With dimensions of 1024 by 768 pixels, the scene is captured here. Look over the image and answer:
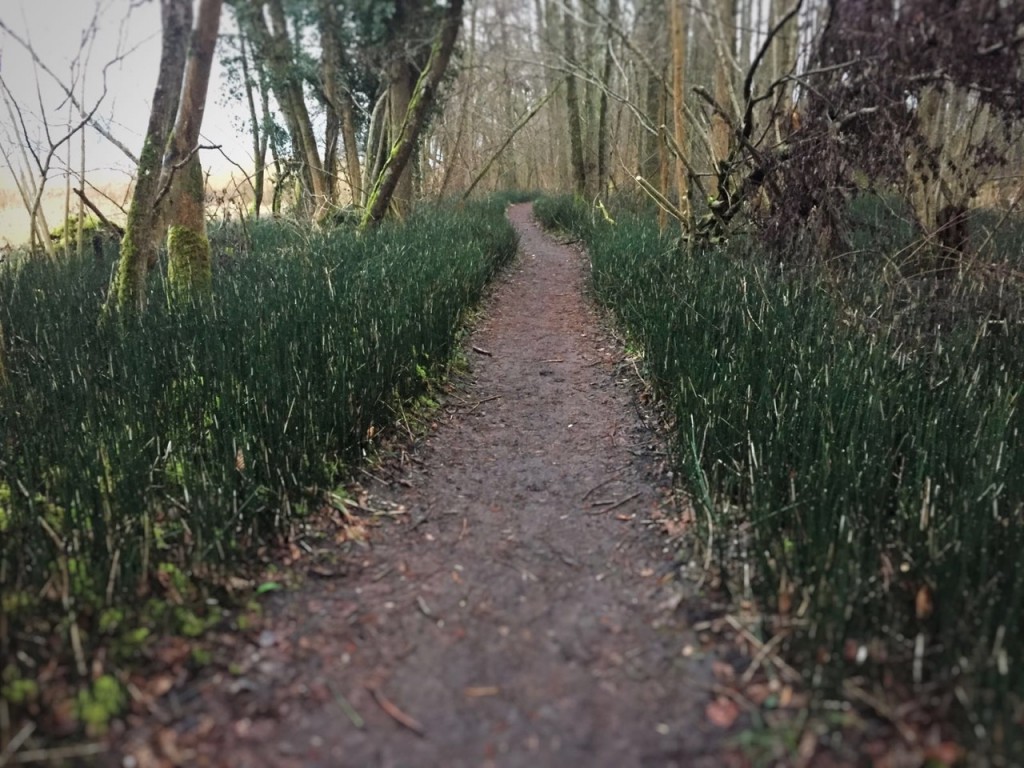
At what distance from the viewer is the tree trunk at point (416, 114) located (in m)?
4.88

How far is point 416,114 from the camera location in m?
6.93

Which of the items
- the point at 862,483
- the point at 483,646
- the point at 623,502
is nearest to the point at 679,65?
the point at 623,502

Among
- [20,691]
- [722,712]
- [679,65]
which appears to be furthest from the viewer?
[679,65]

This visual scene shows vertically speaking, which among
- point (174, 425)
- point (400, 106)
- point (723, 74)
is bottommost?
point (174, 425)

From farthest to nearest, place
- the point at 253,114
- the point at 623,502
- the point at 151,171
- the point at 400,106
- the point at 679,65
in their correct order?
the point at 400,106 < the point at 679,65 < the point at 253,114 < the point at 151,171 < the point at 623,502

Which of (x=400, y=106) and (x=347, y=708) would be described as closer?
(x=347, y=708)

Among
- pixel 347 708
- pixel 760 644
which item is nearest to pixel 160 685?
pixel 347 708

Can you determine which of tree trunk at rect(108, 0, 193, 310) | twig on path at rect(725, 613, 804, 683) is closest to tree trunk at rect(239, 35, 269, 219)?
tree trunk at rect(108, 0, 193, 310)

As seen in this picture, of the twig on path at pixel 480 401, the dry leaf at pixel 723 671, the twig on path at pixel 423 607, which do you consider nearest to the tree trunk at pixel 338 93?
the twig on path at pixel 480 401

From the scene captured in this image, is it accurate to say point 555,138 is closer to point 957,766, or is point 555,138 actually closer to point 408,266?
point 408,266

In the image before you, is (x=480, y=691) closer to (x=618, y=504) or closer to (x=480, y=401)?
(x=618, y=504)

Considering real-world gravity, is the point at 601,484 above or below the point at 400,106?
below

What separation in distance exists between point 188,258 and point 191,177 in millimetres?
567

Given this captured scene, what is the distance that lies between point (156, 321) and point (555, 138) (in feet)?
56.6
